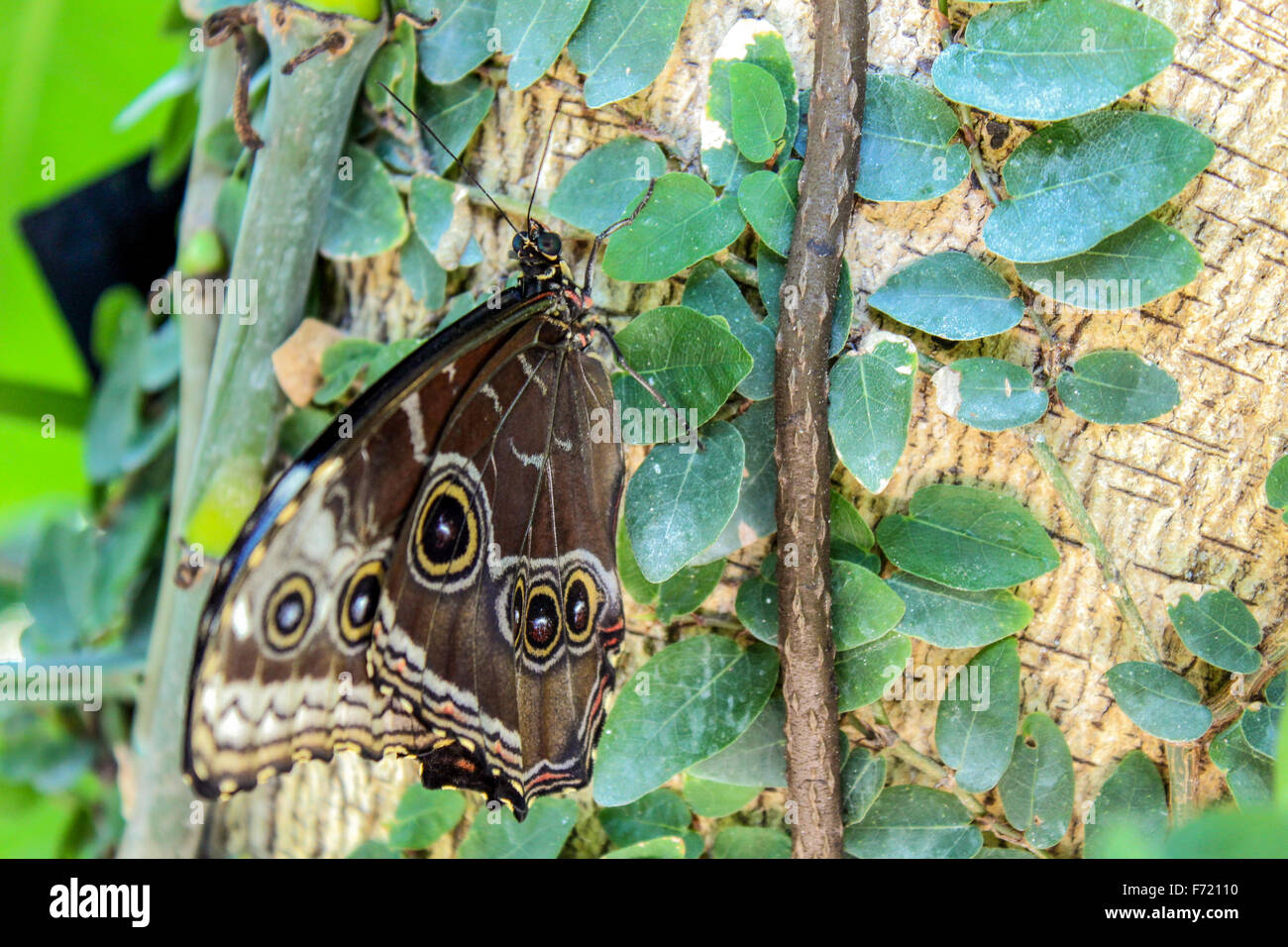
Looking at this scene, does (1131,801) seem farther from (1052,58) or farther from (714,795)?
(1052,58)

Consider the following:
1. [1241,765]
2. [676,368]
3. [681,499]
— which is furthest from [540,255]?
[1241,765]

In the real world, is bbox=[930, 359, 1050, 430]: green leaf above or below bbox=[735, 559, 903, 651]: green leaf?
above

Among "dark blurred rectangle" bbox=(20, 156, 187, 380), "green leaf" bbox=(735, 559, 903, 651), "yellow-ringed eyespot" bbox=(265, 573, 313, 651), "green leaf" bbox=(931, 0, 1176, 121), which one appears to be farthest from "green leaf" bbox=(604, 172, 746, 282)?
"dark blurred rectangle" bbox=(20, 156, 187, 380)

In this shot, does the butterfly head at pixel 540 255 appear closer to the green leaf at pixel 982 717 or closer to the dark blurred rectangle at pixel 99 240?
the green leaf at pixel 982 717

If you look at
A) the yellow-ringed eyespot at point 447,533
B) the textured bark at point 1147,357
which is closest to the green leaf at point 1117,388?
the textured bark at point 1147,357

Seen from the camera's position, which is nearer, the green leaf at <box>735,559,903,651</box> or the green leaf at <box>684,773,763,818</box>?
the green leaf at <box>735,559,903,651</box>

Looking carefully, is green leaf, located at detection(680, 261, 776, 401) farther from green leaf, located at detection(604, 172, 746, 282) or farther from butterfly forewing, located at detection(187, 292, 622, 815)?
butterfly forewing, located at detection(187, 292, 622, 815)
